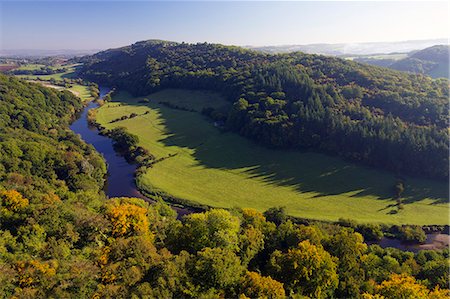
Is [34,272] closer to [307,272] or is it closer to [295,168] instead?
[307,272]

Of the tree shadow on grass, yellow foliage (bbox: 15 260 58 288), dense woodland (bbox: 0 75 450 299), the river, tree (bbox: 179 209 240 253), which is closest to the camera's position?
→ yellow foliage (bbox: 15 260 58 288)

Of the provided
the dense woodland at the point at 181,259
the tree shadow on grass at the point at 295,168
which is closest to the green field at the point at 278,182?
the tree shadow on grass at the point at 295,168

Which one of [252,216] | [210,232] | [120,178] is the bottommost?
[120,178]

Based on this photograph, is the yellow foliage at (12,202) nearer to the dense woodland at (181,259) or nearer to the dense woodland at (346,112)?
the dense woodland at (181,259)

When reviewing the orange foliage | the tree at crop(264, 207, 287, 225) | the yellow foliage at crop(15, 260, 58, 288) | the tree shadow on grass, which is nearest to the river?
the tree shadow on grass

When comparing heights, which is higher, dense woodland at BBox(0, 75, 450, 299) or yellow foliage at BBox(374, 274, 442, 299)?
dense woodland at BBox(0, 75, 450, 299)

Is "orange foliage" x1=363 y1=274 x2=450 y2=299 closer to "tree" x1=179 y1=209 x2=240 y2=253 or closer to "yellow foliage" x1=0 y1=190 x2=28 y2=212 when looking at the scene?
"tree" x1=179 y1=209 x2=240 y2=253

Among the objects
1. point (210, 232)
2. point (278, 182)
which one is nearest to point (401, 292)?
point (210, 232)
